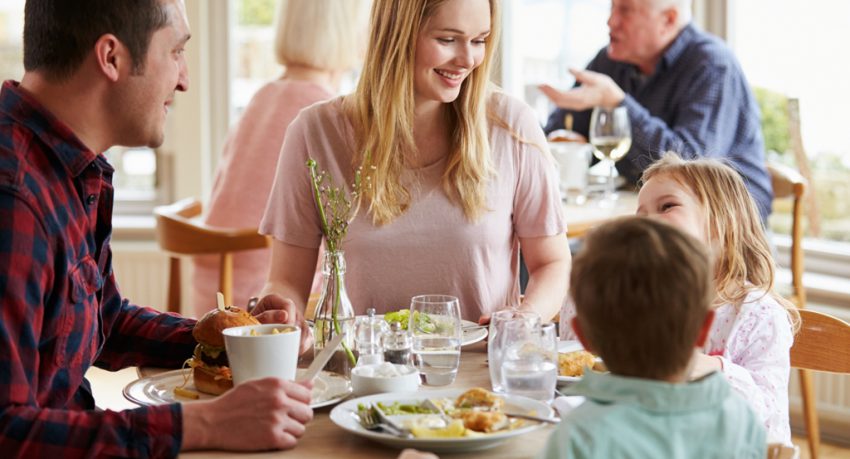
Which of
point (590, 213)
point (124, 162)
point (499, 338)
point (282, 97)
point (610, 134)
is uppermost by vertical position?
point (282, 97)

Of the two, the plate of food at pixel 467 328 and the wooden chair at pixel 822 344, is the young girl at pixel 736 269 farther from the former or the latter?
the plate of food at pixel 467 328

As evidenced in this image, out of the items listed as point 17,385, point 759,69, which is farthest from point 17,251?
point 759,69

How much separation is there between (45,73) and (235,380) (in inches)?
20.0

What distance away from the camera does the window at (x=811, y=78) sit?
4.27 metres

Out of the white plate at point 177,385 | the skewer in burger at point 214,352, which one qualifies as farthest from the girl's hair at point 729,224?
the skewer in burger at point 214,352

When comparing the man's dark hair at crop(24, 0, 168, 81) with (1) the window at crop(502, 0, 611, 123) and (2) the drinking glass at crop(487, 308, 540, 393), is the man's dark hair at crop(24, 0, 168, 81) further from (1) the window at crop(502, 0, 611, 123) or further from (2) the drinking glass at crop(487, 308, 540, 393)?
(1) the window at crop(502, 0, 611, 123)

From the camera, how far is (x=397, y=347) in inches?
69.7

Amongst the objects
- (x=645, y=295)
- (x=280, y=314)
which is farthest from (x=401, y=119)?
(x=645, y=295)

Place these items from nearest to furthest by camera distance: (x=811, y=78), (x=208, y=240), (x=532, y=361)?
(x=532, y=361), (x=208, y=240), (x=811, y=78)

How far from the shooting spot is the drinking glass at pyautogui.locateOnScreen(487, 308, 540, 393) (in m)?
1.65

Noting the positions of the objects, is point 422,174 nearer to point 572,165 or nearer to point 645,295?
point 645,295

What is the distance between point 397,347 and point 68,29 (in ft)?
2.20

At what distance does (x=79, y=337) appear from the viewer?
1.60 m

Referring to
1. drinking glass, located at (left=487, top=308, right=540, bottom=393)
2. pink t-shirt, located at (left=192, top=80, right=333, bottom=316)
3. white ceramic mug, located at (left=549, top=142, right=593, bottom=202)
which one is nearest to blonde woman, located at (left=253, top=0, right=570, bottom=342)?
drinking glass, located at (left=487, top=308, right=540, bottom=393)
